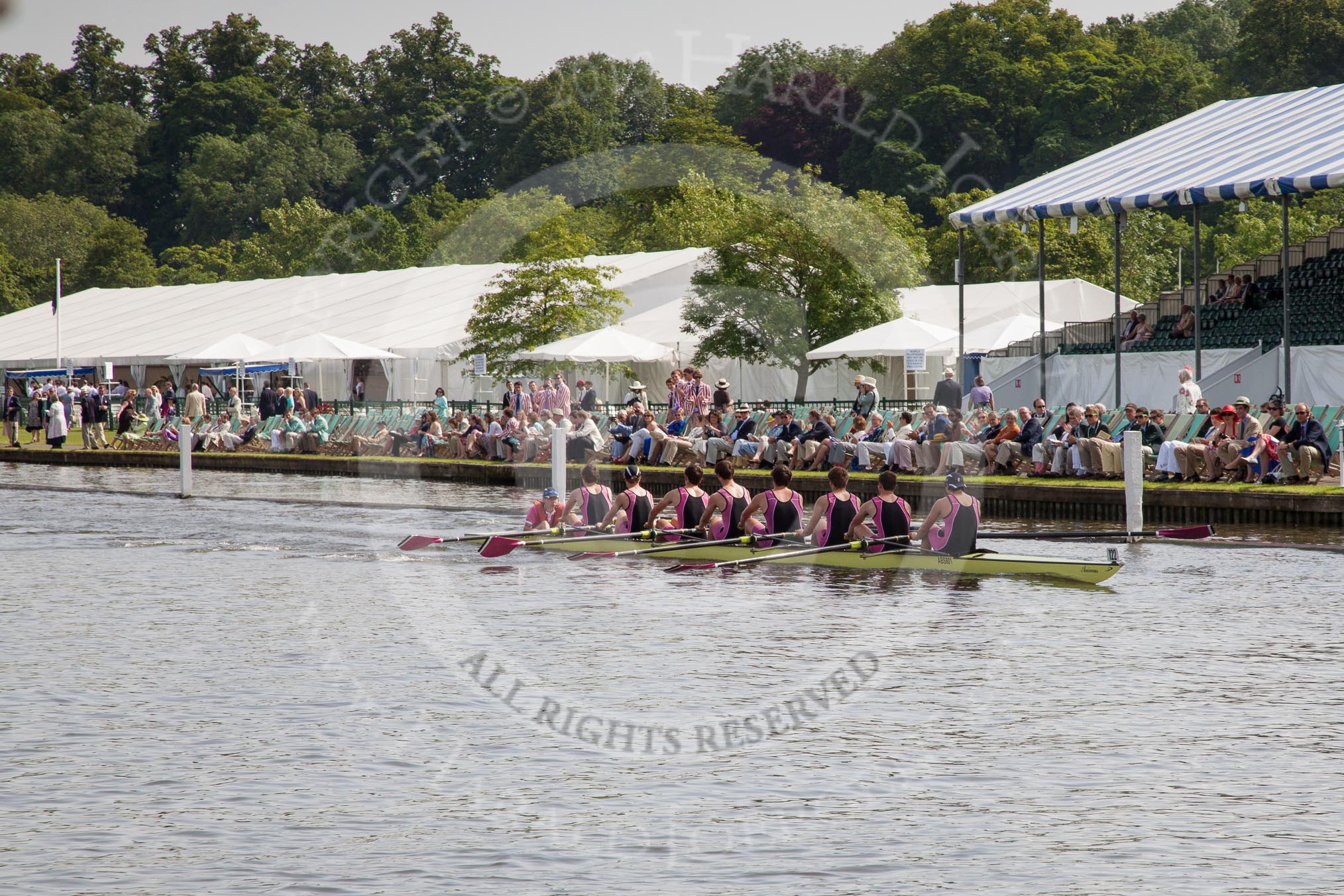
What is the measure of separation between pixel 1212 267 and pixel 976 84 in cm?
1396

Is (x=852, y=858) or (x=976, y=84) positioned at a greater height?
(x=976, y=84)

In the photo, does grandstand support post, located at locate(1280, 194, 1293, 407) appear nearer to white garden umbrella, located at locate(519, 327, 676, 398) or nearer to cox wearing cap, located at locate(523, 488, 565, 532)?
cox wearing cap, located at locate(523, 488, 565, 532)

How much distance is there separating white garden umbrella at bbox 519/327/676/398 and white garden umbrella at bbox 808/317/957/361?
179 inches

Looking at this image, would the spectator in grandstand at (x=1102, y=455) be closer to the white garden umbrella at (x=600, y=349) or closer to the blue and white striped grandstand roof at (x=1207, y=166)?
the blue and white striped grandstand roof at (x=1207, y=166)

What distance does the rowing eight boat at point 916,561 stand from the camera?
1608 centimetres

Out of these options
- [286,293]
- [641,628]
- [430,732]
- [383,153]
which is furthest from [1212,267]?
[430,732]

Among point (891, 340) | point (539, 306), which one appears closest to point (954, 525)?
point (891, 340)

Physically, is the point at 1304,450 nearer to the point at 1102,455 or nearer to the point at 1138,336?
the point at 1102,455

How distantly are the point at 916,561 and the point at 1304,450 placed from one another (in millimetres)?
7756

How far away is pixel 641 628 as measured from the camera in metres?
14.8

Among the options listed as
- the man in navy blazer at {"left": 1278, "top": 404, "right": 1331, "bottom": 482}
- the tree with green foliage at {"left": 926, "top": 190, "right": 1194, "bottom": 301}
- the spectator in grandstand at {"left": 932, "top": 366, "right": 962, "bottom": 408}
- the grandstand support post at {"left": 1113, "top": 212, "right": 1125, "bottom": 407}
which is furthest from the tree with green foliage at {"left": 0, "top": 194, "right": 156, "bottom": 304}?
the man in navy blazer at {"left": 1278, "top": 404, "right": 1331, "bottom": 482}

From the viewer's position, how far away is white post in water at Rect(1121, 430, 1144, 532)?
66.4 ft

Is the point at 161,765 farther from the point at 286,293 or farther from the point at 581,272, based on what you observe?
the point at 286,293

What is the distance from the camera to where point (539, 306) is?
43344mm
